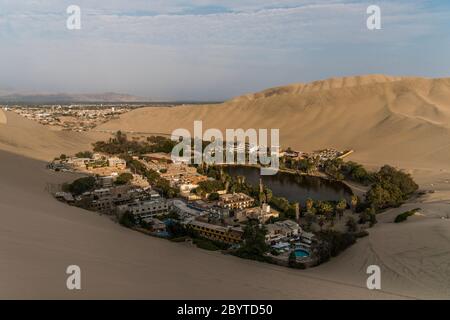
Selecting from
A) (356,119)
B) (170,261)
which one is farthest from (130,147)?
(170,261)

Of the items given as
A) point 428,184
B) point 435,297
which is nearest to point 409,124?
point 428,184

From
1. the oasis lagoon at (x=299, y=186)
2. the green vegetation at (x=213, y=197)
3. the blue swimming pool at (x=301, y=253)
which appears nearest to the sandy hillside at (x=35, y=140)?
the green vegetation at (x=213, y=197)

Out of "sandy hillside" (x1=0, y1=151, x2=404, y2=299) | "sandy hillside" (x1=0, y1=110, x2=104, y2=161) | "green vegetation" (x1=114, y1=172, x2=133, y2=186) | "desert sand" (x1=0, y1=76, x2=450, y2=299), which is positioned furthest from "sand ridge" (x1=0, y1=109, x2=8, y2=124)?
"sandy hillside" (x1=0, y1=151, x2=404, y2=299)

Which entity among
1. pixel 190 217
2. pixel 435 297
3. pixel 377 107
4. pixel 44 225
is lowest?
pixel 190 217

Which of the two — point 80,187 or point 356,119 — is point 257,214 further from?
point 356,119

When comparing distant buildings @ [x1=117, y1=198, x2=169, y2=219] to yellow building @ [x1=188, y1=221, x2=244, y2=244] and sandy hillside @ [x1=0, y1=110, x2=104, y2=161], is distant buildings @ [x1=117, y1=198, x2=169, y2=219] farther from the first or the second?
sandy hillside @ [x1=0, y1=110, x2=104, y2=161]

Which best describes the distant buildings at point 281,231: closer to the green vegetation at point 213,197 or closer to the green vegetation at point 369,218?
the green vegetation at point 369,218

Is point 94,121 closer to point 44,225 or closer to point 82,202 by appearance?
point 82,202
